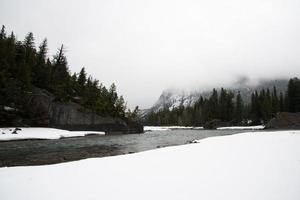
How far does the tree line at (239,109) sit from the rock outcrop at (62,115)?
225 feet

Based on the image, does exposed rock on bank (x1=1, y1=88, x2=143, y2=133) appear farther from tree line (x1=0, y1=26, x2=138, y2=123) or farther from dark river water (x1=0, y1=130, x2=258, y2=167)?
dark river water (x1=0, y1=130, x2=258, y2=167)

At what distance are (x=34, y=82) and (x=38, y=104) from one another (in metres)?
11.3

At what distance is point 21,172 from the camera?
27.0 ft

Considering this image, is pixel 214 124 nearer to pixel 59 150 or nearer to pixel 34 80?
pixel 34 80

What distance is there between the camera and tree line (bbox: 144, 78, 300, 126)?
84725 millimetres

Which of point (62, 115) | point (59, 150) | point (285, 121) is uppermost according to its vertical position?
point (62, 115)

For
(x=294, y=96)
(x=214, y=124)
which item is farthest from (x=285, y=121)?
(x=214, y=124)

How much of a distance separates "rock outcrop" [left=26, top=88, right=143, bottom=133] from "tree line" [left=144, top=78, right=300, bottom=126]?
2695 inches

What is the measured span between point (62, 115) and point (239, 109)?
291 feet

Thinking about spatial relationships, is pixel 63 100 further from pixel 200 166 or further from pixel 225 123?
pixel 225 123

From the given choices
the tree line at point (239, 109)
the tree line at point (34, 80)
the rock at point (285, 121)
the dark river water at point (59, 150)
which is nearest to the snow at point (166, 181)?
the dark river water at point (59, 150)

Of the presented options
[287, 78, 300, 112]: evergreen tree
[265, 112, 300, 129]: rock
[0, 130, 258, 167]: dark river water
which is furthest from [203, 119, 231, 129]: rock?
[0, 130, 258, 167]: dark river water

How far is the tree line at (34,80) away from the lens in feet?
139

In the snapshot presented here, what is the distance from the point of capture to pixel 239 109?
347 feet
